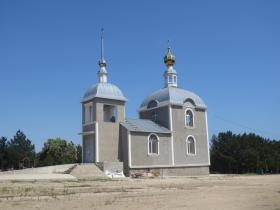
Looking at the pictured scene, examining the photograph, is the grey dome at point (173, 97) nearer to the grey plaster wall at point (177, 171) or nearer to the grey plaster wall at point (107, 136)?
the grey plaster wall at point (107, 136)

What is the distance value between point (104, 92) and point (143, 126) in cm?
453

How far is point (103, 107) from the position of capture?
35469 millimetres

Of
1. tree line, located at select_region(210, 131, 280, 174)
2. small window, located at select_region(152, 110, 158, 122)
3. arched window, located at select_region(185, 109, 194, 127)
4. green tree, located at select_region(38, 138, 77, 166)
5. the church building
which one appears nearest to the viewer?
the church building

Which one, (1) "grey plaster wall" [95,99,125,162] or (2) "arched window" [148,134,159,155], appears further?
(2) "arched window" [148,134,159,155]

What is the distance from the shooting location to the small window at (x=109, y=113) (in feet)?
119

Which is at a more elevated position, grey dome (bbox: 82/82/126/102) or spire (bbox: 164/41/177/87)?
spire (bbox: 164/41/177/87)

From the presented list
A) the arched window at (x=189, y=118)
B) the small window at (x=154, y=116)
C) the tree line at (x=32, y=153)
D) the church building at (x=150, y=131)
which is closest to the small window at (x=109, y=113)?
the church building at (x=150, y=131)

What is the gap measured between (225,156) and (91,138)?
59.2ft

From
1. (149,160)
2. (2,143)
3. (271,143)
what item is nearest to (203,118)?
(149,160)

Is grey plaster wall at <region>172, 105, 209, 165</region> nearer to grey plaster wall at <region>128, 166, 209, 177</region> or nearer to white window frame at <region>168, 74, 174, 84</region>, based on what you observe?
grey plaster wall at <region>128, 166, 209, 177</region>

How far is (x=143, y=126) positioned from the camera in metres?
36.0

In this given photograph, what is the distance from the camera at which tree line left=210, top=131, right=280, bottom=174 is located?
1795 inches

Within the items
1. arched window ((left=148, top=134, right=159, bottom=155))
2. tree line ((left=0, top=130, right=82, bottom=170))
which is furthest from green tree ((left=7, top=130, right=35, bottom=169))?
arched window ((left=148, top=134, right=159, bottom=155))

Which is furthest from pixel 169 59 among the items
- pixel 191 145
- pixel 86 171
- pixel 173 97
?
pixel 86 171
